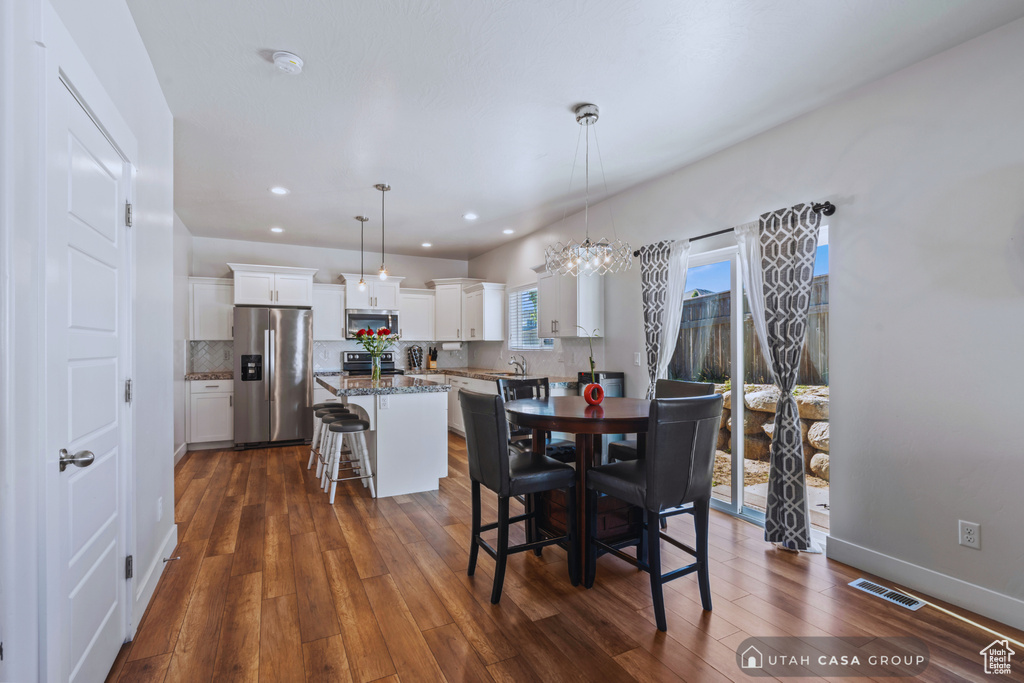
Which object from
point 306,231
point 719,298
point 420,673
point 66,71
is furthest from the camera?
point 306,231

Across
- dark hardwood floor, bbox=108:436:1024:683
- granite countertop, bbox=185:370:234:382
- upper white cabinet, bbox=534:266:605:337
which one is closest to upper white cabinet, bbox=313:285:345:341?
granite countertop, bbox=185:370:234:382

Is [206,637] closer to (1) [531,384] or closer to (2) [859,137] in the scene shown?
(1) [531,384]

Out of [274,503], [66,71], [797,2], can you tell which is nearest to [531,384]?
[274,503]

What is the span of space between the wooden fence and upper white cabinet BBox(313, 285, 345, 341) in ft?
14.9

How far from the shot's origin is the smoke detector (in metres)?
2.35

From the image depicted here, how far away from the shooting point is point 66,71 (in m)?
1.35

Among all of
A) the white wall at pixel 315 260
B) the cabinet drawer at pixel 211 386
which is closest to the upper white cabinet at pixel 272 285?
the white wall at pixel 315 260

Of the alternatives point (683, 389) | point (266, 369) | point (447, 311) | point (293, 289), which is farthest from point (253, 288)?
point (683, 389)

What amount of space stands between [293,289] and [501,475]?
488 cm

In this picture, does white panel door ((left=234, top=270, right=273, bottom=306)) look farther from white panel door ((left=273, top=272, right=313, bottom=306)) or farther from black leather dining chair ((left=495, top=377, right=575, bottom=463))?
black leather dining chair ((left=495, top=377, right=575, bottom=463))

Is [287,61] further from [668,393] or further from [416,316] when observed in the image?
[416,316]

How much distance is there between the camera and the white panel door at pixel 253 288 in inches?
230

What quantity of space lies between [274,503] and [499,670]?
2658 mm

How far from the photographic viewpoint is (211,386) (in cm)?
572
